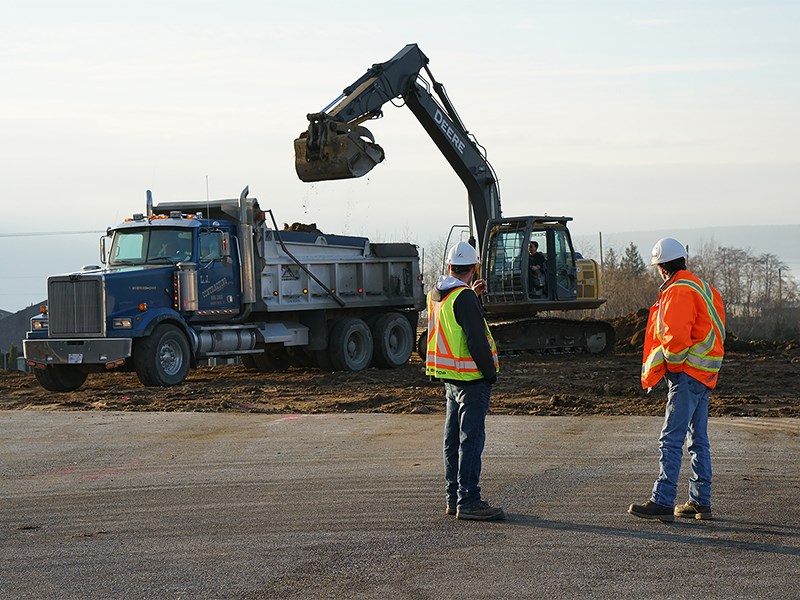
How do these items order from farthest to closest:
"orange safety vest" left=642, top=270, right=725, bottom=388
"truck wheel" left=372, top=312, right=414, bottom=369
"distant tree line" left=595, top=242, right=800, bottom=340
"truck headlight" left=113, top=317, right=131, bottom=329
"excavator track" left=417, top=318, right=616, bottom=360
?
"distant tree line" left=595, top=242, right=800, bottom=340 → "excavator track" left=417, top=318, right=616, bottom=360 → "truck wheel" left=372, top=312, right=414, bottom=369 → "truck headlight" left=113, top=317, right=131, bottom=329 → "orange safety vest" left=642, top=270, right=725, bottom=388

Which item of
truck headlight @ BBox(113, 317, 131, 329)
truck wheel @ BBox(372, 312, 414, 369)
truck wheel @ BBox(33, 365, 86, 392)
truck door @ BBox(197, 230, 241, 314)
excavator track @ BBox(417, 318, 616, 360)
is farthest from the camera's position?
excavator track @ BBox(417, 318, 616, 360)

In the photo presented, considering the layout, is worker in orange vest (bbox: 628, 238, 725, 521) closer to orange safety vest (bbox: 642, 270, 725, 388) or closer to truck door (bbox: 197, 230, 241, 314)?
orange safety vest (bbox: 642, 270, 725, 388)

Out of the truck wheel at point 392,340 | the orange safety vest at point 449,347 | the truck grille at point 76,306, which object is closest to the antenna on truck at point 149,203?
the truck grille at point 76,306

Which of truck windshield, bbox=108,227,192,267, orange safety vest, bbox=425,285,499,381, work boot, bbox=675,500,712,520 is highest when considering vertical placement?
truck windshield, bbox=108,227,192,267

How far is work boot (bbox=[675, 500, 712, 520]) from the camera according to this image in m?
9.00

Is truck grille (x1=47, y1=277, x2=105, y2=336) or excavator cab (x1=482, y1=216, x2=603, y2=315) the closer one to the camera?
truck grille (x1=47, y1=277, x2=105, y2=336)

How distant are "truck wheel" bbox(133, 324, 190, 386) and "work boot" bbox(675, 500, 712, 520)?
1305 centimetres

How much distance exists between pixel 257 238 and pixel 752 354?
1200 centimetres

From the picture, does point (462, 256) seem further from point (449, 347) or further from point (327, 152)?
point (327, 152)

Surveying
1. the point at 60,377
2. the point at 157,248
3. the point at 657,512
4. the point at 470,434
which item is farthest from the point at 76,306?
the point at 657,512

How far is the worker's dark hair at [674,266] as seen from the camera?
9.10 m

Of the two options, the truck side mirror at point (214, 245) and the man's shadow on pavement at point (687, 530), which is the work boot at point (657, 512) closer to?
the man's shadow on pavement at point (687, 530)

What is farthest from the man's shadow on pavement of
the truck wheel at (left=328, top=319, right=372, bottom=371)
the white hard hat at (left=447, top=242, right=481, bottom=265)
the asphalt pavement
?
the truck wheel at (left=328, top=319, right=372, bottom=371)

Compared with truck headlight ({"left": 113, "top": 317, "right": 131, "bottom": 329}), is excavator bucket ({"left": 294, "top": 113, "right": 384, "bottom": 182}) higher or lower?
higher
